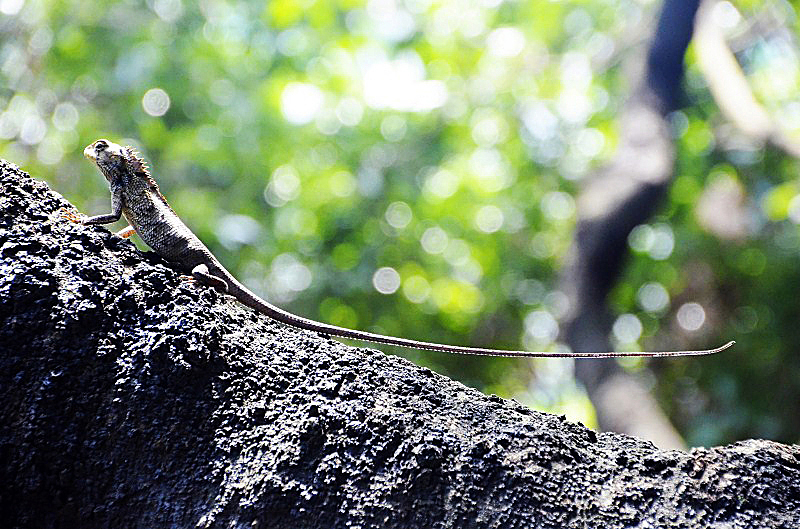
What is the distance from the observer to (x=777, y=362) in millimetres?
6137

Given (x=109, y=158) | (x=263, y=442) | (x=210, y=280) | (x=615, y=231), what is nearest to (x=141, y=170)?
(x=109, y=158)

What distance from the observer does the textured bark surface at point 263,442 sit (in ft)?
4.18

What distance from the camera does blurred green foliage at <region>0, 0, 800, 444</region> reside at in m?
5.72

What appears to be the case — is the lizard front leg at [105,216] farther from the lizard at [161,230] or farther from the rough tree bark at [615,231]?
the rough tree bark at [615,231]

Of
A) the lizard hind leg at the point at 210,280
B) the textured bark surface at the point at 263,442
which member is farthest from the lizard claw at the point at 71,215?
the lizard hind leg at the point at 210,280

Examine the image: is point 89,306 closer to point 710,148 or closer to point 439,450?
point 439,450

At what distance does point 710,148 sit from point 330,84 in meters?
3.11

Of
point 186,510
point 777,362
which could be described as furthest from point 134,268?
point 777,362

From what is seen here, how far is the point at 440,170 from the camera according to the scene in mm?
6777

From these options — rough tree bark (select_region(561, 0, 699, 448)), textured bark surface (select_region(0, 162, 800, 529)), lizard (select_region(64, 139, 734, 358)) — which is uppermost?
rough tree bark (select_region(561, 0, 699, 448))

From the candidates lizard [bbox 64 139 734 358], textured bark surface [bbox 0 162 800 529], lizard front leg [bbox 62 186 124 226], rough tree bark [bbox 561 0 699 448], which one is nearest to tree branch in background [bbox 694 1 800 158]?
rough tree bark [bbox 561 0 699 448]

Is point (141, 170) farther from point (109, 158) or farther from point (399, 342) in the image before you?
point (399, 342)

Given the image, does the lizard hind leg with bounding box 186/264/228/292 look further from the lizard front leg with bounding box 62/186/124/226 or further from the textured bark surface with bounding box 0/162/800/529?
the textured bark surface with bounding box 0/162/800/529

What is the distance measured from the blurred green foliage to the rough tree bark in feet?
1.95
